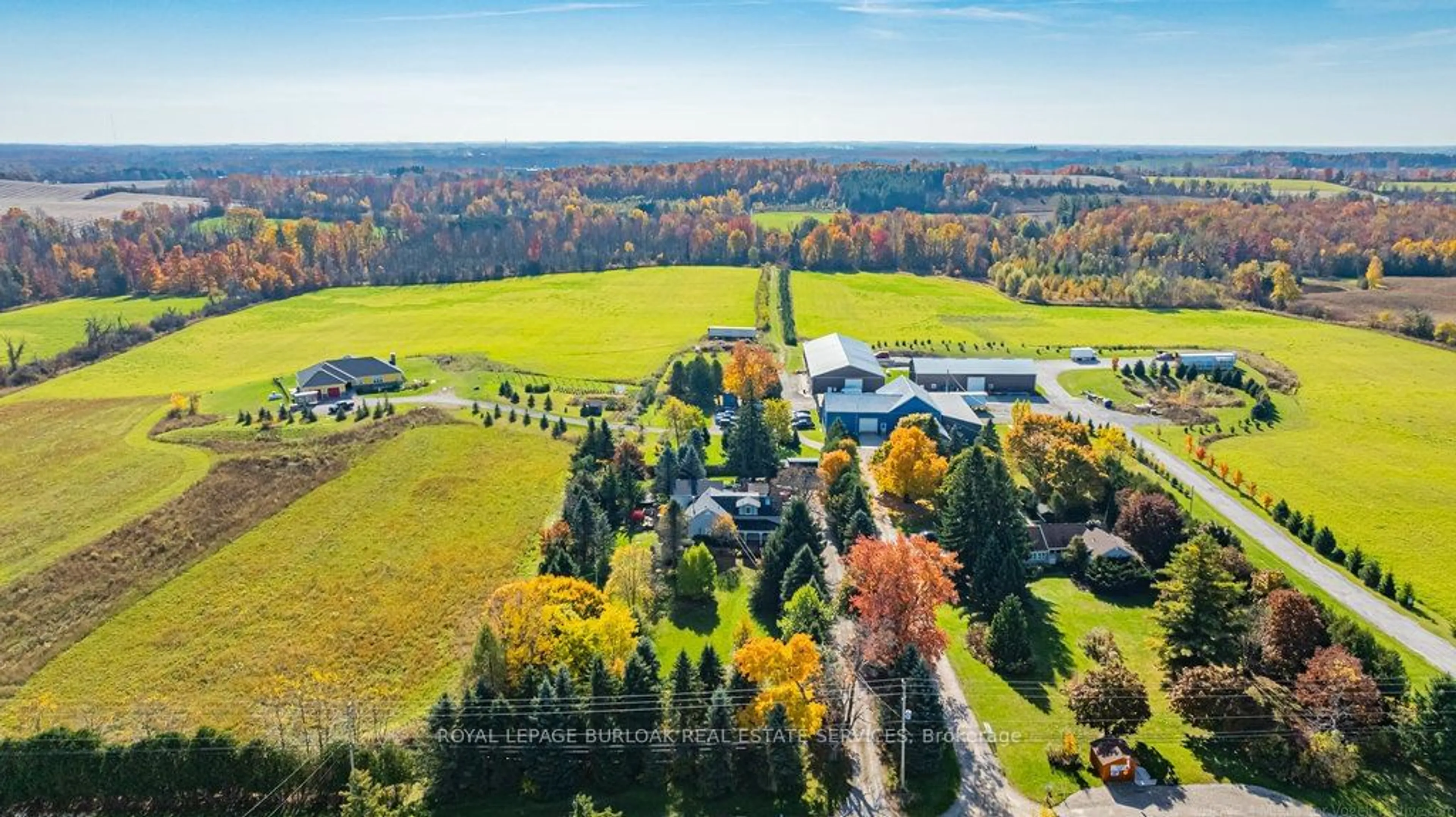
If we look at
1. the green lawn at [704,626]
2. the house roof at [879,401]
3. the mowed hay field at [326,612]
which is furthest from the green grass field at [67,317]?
the green lawn at [704,626]

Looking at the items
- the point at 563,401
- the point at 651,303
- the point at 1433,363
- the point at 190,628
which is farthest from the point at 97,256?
the point at 1433,363

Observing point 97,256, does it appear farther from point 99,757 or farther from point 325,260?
point 99,757

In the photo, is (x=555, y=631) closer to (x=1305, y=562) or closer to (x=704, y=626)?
Result: (x=704, y=626)

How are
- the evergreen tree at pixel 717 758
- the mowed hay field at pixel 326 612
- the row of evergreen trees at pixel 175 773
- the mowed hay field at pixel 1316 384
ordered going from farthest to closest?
the mowed hay field at pixel 1316 384 < the mowed hay field at pixel 326 612 < the evergreen tree at pixel 717 758 < the row of evergreen trees at pixel 175 773

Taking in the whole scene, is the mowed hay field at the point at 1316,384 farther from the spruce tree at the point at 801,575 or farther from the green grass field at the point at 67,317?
the green grass field at the point at 67,317

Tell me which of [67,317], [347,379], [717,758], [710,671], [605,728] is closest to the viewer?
[717,758]

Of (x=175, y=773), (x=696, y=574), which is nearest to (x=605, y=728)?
(x=696, y=574)
